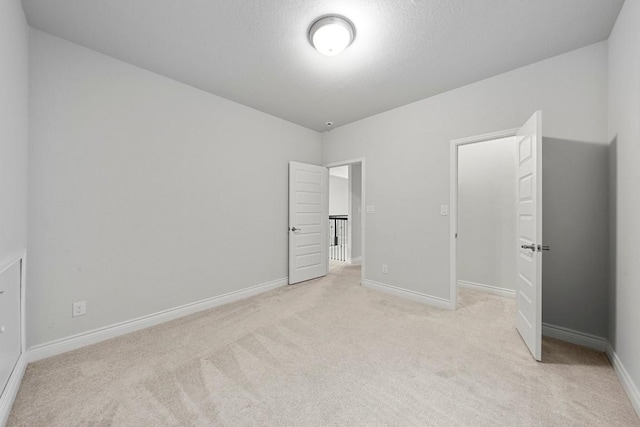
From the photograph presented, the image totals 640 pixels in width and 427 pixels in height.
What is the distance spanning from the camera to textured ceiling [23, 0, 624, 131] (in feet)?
5.79

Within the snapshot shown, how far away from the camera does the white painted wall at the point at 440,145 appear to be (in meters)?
2.18

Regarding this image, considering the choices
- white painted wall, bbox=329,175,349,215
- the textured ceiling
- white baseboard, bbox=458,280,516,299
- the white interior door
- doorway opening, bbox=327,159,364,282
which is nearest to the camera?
the textured ceiling

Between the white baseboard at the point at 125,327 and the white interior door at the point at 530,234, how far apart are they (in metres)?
2.98

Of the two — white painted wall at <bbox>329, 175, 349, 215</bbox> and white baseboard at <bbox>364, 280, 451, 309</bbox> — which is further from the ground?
white painted wall at <bbox>329, 175, 349, 215</bbox>

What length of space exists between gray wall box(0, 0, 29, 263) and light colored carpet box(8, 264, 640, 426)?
972mm

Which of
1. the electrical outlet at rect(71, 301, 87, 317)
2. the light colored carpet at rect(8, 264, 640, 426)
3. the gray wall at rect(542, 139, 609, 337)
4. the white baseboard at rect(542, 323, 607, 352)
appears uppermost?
the gray wall at rect(542, 139, 609, 337)

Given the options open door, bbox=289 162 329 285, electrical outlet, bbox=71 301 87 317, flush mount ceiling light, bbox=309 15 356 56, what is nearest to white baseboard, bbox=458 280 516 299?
open door, bbox=289 162 329 285

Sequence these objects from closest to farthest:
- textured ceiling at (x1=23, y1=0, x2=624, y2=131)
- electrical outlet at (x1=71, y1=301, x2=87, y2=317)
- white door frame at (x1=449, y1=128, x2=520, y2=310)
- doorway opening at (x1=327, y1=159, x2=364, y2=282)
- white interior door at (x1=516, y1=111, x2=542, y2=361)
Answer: textured ceiling at (x1=23, y1=0, x2=624, y2=131)
white interior door at (x1=516, y1=111, x2=542, y2=361)
electrical outlet at (x1=71, y1=301, x2=87, y2=317)
white door frame at (x1=449, y1=128, x2=520, y2=310)
doorway opening at (x1=327, y1=159, x2=364, y2=282)

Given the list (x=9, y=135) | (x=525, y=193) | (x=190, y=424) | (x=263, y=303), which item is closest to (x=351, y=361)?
(x=190, y=424)

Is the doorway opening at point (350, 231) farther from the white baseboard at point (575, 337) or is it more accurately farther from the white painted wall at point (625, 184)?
the white painted wall at point (625, 184)

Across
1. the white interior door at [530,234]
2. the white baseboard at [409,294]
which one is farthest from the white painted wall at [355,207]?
Result: the white interior door at [530,234]

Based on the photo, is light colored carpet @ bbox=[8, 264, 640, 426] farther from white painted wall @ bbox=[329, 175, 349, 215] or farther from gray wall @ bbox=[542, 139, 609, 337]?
white painted wall @ bbox=[329, 175, 349, 215]

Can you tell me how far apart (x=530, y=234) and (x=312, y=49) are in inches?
94.2

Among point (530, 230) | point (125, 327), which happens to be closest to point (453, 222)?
point (530, 230)
